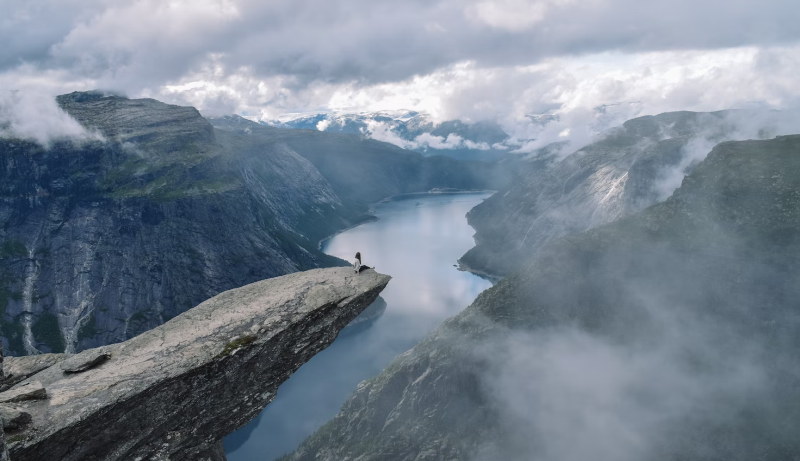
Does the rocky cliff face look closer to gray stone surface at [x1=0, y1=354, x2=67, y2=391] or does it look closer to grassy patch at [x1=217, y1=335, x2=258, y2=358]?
grassy patch at [x1=217, y1=335, x2=258, y2=358]

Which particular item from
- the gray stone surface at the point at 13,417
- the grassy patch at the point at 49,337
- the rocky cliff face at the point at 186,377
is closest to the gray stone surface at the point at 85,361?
the rocky cliff face at the point at 186,377

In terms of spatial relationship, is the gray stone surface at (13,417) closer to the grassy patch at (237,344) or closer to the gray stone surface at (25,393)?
the gray stone surface at (25,393)

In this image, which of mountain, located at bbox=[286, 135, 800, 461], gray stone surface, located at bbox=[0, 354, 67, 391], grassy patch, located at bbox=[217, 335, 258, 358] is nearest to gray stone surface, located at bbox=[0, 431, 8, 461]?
grassy patch, located at bbox=[217, 335, 258, 358]

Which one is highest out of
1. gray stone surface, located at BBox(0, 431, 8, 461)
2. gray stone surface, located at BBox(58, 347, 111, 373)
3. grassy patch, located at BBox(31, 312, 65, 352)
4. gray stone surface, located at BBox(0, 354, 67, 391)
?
gray stone surface, located at BBox(0, 431, 8, 461)

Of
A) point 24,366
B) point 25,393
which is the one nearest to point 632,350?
point 24,366

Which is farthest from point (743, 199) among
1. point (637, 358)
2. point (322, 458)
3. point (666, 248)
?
point (322, 458)

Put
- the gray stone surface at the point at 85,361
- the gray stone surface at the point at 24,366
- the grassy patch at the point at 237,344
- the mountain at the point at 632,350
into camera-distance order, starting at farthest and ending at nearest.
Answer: the mountain at the point at 632,350 < the gray stone surface at the point at 24,366 < the grassy patch at the point at 237,344 < the gray stone surface at the point at 85,361

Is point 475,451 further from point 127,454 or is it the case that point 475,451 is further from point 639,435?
point 127,454

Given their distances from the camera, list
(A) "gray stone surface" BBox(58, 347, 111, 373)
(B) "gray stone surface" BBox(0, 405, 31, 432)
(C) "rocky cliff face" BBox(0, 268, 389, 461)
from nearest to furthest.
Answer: (B) "gray stone surface" BBox(0, 405, 31, 432) < (C) "rocky cliff face" BBox(0, 268, 389, 461) < (A) "gray stone surface" BBox(58, 347, 111, 373)
